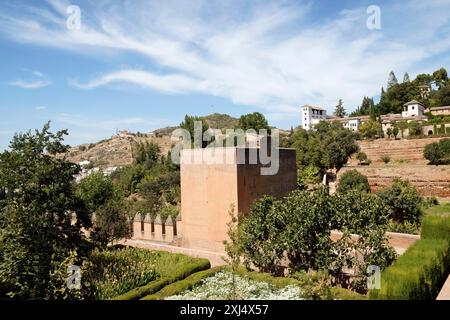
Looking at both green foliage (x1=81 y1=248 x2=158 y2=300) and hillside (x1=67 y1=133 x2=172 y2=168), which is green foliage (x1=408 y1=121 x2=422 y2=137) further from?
green foliage (x1=81 y1=248 x2=158 y2=300)

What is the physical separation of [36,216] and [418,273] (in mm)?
10834

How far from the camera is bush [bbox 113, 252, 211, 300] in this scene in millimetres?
10711

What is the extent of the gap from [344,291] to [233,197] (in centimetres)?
568

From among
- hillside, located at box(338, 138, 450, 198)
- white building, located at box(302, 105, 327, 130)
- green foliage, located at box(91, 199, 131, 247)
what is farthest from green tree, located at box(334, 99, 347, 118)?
green foliage, located at box(91, 199, 131, 247)

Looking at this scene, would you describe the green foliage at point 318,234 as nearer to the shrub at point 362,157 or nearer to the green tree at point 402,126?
the shrub at point 362,157

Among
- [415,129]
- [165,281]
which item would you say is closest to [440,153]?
[415,129]

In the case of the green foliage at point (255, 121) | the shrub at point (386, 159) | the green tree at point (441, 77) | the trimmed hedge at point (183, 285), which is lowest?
the trimmed hedge at point (183, 285)

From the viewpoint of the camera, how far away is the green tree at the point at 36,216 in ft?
30.0

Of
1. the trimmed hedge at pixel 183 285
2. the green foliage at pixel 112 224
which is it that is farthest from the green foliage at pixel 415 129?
the trimmed hedge at pixel 183 285

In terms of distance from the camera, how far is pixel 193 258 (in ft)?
44.5

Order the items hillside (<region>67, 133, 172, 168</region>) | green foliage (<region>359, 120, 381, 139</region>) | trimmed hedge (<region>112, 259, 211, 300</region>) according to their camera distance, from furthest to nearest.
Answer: hillside (<region>67, 133, 172, 168</region>) < green foliage (<region>359, 120, 381, 139</region>) < trimmed hedge (<region>112, 259, 211, 300</region>)
